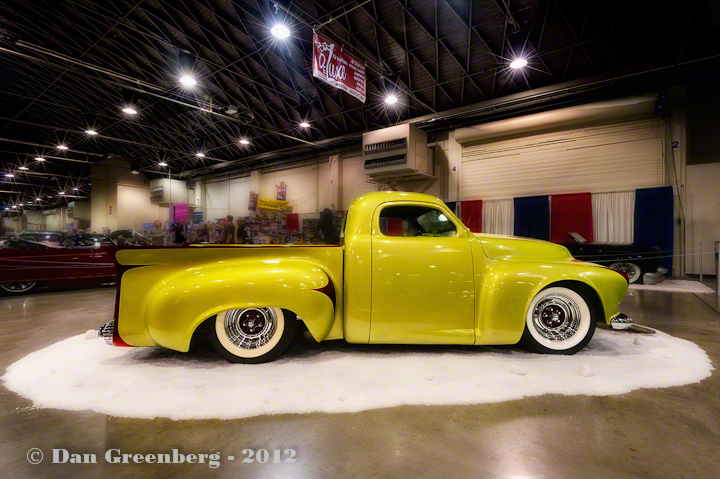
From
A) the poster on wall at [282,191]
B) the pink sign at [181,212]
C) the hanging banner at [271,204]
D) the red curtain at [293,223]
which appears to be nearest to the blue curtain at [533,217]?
the red curtain at [293,223]

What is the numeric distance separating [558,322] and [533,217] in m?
8.18

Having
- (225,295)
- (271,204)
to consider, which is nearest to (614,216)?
(225,295)

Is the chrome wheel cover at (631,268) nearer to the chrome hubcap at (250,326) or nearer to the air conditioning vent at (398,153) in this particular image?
the air conditioning vent at (398,153)

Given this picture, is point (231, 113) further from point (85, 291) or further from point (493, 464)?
point (493, 464)

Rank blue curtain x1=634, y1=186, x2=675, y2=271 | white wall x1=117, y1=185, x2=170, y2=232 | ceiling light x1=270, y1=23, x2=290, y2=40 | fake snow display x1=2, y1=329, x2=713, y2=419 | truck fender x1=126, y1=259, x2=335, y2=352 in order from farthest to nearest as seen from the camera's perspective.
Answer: white wall x1=117, y1=185, x2=170, y2=232
blue curtain x1=634, y1=186, x2=675, y2=271
ceiling light x1=270, y1=23, x2=290, y2=40
truck fender x1=126, y1=259, x2=335, y2=352
fake snow display x1=2, y1=329, x2=713, y2=419

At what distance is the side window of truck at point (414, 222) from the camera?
3.10 m

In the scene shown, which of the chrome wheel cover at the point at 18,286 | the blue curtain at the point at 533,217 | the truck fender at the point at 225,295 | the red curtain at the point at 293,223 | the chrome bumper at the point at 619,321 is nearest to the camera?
the truck fender at the point at 225,295

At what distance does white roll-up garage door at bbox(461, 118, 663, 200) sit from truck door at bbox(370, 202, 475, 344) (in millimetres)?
9180

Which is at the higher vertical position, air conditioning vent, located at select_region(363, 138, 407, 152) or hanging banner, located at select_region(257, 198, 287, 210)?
air conditioning vent, located at select_region(363, 138, 407, 152)

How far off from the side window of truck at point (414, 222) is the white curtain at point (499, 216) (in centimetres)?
833

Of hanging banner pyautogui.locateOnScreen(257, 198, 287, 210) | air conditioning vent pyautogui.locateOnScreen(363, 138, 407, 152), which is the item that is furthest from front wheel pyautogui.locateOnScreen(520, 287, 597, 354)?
hanging banner pyautogui.locateOnScreen(257, 198, 287, 210)

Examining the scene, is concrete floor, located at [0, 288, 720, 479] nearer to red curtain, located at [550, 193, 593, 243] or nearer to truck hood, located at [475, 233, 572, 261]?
truck hood, located at [475, 233, 572, 261]

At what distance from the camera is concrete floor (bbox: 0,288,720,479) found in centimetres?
149

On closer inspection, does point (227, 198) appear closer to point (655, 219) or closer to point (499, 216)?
point (499, 216)
